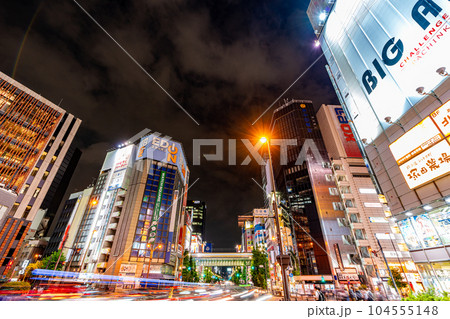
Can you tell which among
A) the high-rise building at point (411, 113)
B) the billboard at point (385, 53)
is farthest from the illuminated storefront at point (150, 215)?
the billboard at point (385, 53)

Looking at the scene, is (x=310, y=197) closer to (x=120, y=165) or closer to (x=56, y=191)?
(x=120, y=165)

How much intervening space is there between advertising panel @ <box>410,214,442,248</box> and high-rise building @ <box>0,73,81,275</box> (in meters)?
59.4

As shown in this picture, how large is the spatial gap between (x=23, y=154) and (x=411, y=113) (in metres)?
68.0

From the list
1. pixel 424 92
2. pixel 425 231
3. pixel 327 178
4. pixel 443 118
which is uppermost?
pixel 327 178

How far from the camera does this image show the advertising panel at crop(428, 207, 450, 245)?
37.0ft

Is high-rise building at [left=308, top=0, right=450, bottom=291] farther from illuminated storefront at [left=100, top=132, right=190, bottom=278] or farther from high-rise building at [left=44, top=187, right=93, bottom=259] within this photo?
high-rise building at [left=44, top=187, right=93, bottom=259]

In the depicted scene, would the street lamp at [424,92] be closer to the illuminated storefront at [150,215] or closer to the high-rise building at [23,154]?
the illuminated storefront at [150,215]

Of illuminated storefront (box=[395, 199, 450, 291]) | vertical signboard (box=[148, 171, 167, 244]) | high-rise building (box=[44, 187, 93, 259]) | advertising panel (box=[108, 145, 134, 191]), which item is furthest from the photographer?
high-rise building (box=[44, 187, 93, 259])

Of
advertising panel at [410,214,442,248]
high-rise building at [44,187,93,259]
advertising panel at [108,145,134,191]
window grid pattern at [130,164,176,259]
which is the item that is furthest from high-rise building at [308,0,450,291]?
high-rise building at [44,187,93,259]

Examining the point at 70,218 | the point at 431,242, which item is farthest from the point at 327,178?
the point at 70,218

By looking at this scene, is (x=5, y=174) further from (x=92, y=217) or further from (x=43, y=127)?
(x=92, y=217)

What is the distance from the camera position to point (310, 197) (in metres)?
58.1
